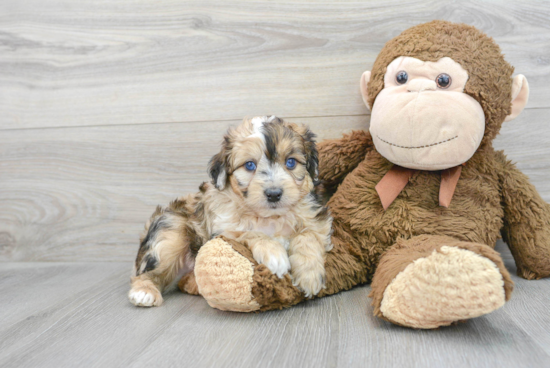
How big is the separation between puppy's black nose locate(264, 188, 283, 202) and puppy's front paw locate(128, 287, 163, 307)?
625 mm

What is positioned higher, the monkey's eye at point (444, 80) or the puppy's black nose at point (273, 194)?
the monkey's eye at point (444, 80)

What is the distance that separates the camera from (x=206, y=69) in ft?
7.23

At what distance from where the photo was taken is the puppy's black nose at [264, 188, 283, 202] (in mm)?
1478

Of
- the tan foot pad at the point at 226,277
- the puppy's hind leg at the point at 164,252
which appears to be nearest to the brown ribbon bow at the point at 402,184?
the tan foot pad at the point at 226,277

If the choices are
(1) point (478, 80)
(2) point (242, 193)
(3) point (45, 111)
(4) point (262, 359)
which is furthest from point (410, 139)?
(3) point (45, 111)

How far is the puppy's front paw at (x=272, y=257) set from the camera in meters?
1.46

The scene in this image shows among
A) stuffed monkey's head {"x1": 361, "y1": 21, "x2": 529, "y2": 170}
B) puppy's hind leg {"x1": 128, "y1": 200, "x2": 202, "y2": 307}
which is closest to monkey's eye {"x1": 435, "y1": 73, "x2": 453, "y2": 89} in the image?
stuffed monkey's head {"x1": 361, "y1": 21, "x2": 529, "y2": 170}

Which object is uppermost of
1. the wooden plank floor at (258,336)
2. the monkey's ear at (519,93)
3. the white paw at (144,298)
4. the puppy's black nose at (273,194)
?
the monkey's ear at (519,93)

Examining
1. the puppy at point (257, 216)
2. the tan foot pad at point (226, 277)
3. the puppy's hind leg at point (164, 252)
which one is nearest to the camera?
the tan foot pad at point (226, 277)

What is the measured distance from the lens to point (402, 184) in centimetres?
173

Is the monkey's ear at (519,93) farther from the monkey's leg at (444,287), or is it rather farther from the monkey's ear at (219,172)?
the monkey's ear at (219,172)

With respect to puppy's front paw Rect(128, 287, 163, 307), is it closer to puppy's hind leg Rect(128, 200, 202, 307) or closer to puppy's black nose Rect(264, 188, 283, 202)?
puppy's hind leg Rect(128, 200, 202, 307)

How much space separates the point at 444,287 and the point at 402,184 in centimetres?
61

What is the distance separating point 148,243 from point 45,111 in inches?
44.0
